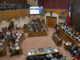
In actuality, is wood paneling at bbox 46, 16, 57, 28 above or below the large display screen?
below

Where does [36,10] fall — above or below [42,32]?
above

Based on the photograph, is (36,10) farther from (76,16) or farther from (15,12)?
(76,16)

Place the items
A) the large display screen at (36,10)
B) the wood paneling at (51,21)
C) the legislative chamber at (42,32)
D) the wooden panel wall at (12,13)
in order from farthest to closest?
the wood paneling at (51,21)
the large display screen at (36,10)
the wooden panel wall at (12,13)
the legislative chamber at (42,32)

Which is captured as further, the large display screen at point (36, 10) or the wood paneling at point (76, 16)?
the large display screen at point (36, 10)

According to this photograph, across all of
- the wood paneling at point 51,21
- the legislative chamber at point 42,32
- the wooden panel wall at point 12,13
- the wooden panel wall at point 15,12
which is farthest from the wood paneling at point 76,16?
the wooden panel wall at point 12,13

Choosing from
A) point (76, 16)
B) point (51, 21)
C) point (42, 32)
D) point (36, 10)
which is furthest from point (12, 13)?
point (76, 16)

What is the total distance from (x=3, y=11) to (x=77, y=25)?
31.9 feet

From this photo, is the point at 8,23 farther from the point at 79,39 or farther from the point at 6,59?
the point at 79,39

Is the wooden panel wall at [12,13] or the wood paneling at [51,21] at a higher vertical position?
the wooden panel wall at [12,13]

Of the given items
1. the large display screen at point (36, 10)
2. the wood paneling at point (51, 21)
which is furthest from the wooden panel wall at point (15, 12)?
the wood paneling at point (51, 21)

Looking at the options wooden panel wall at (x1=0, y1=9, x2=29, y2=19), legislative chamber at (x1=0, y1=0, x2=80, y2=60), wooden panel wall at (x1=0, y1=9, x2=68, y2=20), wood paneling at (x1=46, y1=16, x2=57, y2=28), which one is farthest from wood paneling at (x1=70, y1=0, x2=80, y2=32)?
wooden panel wall at (x1=0, y1=9, x2=29, y2=19)

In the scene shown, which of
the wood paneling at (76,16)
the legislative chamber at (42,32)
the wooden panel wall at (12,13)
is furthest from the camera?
the wooden panel wall at (12,13)

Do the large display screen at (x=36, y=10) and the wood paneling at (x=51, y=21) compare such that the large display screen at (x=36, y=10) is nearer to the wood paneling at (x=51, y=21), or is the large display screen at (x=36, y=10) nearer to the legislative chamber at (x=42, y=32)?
the legislative chamber at (x=42, y=32)

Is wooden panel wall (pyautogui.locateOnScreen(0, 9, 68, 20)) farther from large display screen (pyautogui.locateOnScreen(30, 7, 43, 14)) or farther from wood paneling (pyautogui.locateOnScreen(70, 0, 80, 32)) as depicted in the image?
wood paneling (pyautogui.locateOnScreen(70, 0, 80, 32))
